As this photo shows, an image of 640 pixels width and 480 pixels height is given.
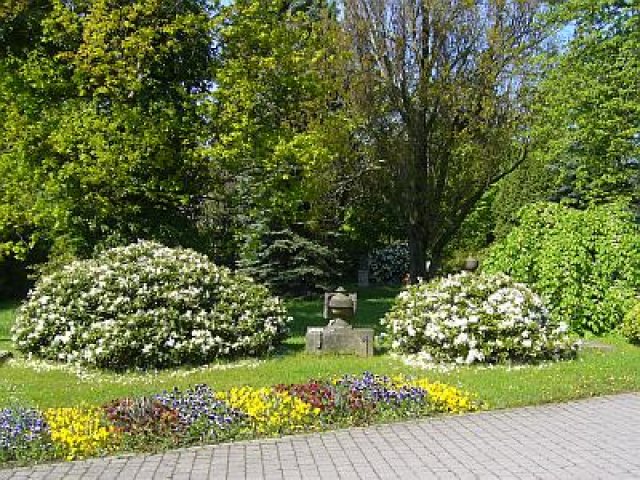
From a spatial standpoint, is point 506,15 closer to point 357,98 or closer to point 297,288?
point 357,98

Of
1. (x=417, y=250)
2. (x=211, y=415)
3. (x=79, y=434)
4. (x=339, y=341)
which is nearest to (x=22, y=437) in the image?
(x=79, y=434)

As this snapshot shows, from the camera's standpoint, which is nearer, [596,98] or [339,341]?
[339,341]

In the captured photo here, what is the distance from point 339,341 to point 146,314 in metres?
2.87

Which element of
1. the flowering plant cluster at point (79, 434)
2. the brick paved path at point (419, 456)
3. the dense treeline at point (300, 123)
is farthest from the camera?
the dense treeline at point (300, 123)

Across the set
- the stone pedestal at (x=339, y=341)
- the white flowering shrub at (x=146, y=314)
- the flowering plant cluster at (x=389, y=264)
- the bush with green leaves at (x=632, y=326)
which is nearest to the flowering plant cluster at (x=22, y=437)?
the white flowering shrub at (x=146, y=314)

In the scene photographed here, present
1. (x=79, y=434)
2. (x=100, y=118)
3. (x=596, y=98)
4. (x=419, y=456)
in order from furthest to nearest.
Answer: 1. (x=596, y=98)
2. (x=100, y=118)
3. (x=79, y=434)
4. (x=419, y=456)

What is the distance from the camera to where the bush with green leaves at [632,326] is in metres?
11.3

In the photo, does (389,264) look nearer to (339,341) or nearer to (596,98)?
(596,98)

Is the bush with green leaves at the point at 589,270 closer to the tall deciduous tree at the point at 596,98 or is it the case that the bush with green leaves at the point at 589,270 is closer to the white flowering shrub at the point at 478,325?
the white flowering shrub at the point at 478,325

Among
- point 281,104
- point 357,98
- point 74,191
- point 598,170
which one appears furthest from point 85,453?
point 598,170

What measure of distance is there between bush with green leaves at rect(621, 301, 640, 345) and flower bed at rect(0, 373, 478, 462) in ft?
17.5

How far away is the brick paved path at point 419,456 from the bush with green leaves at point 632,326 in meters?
4.93

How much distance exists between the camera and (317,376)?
854 centimetres

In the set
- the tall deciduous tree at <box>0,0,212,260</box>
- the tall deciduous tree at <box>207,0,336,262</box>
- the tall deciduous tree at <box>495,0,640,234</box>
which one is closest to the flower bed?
the tall deciduous tree at <box>0,0,212,260</box>
